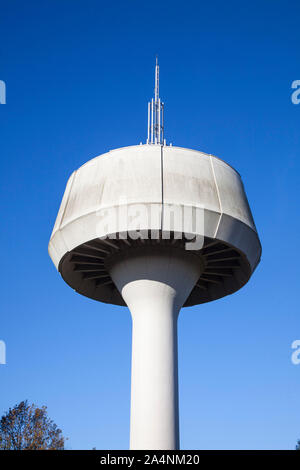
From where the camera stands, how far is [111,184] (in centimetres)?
1905

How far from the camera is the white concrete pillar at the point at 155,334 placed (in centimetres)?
1808

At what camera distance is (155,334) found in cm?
1917

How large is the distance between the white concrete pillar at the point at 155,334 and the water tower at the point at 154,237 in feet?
0.11

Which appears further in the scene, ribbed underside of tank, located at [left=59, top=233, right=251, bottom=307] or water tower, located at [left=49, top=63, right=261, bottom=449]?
ribbed underside of tank, located at [left=59, top=233, right=251, bottom=307]

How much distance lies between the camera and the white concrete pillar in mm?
18078

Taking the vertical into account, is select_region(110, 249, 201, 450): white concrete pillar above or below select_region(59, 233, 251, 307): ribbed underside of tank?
below

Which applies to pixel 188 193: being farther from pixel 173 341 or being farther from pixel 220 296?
pixel 220 296

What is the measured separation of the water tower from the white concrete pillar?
33mm

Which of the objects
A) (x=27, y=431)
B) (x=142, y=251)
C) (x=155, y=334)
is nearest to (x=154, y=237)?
(x=142, y=251)

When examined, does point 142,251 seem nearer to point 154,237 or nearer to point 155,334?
point 154,237

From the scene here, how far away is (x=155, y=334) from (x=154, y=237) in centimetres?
338

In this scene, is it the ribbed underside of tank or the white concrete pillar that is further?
the ribbed underside of tank

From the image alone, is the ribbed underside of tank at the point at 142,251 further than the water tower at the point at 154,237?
Yes
